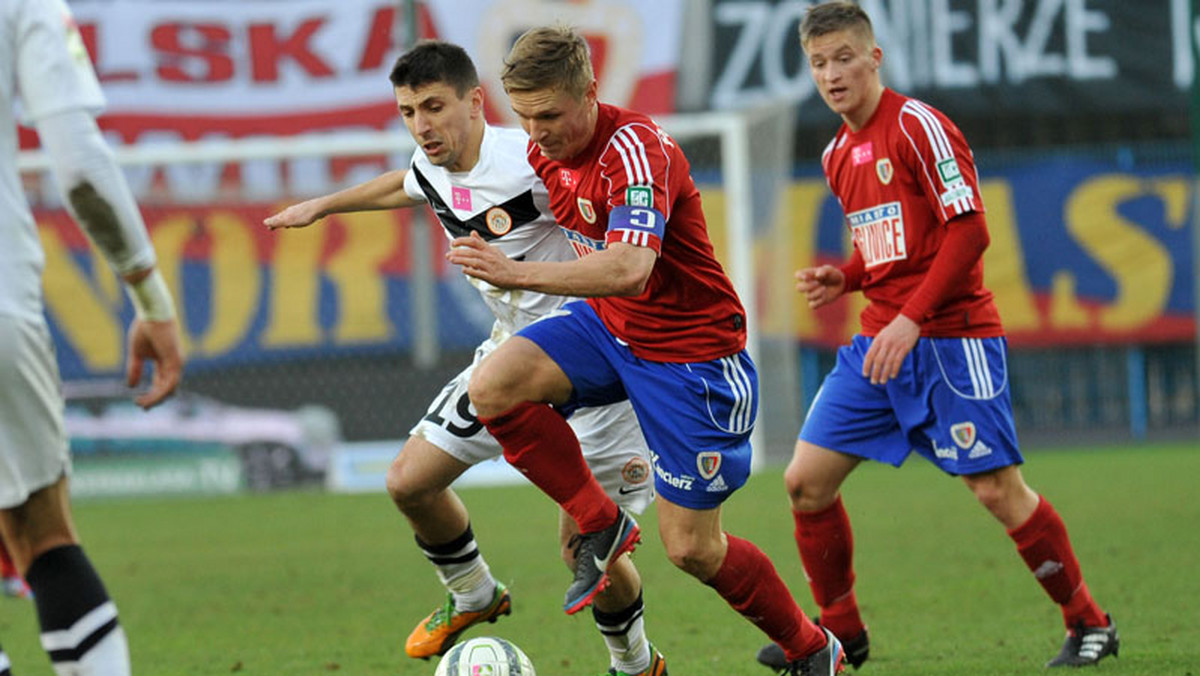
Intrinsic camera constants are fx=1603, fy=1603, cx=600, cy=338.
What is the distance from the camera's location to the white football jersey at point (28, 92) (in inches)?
135

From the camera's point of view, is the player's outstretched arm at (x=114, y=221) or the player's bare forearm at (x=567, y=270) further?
the player's bare forearm at (x=567, y=270)

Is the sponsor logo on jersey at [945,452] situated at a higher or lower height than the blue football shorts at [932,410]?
lower

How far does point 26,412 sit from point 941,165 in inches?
126

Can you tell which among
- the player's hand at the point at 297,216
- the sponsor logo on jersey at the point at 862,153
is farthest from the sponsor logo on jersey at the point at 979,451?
the player's hand at the point at 297,216

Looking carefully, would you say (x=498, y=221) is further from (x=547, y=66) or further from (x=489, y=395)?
(x=547, y=66)

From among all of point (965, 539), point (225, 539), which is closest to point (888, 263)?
point (965, 539)

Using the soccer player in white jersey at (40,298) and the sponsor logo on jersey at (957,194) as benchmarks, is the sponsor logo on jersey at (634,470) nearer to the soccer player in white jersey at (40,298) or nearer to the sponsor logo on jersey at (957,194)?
the sponsor logo on jersey at (957,194)

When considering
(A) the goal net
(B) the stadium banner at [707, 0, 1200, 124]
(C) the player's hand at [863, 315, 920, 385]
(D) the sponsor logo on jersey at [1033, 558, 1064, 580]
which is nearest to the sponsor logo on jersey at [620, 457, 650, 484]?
(C) the player's hand at [863, 315, 920, 385]

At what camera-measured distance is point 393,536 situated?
10.9 m

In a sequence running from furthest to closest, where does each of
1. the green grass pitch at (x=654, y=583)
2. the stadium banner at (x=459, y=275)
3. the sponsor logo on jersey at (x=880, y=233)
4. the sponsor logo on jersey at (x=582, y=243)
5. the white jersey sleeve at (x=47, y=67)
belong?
1. the stadium banner at (x=459, y=275)
2. the green grass pitch at (x=654, y=583)
3. the sponsor logo on jersey at (x=880, y=233)
4. the sponsor logo on jersey at (x=582, y=243)
5. the white jersey sleeve at (x=47, y=67)

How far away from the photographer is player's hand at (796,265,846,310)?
590 cm

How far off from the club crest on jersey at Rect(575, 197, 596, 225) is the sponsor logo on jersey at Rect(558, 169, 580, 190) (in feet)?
0.17

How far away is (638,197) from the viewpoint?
177 inches

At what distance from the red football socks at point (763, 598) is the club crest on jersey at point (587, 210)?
3.44ft
